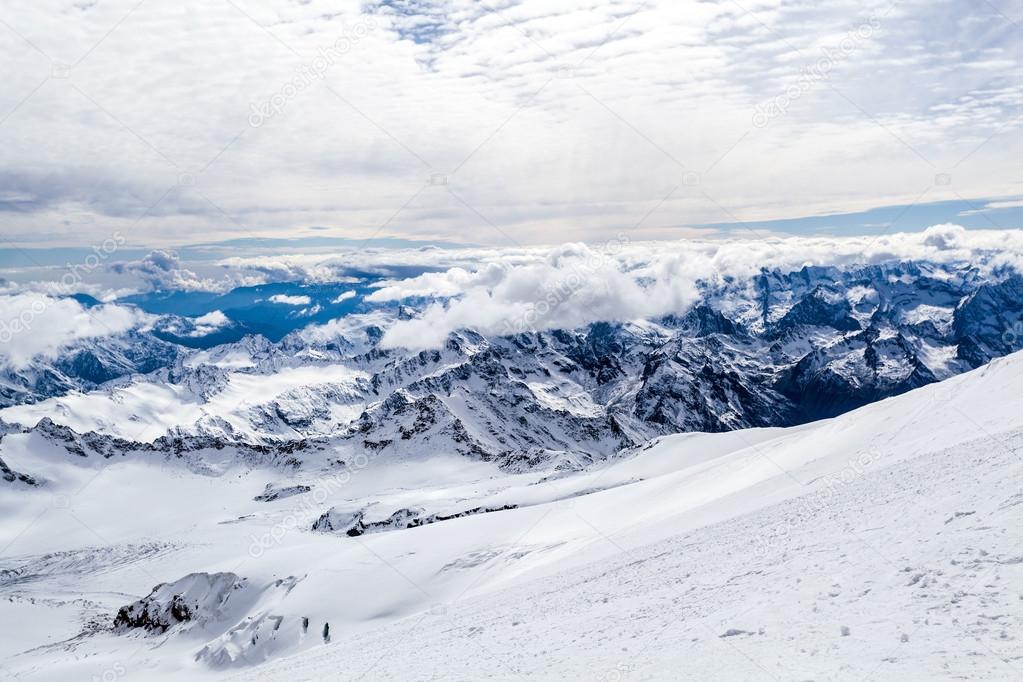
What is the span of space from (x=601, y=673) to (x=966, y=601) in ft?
25.3

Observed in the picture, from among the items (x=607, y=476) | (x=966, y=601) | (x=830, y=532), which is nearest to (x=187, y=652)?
(x=830, y=532)

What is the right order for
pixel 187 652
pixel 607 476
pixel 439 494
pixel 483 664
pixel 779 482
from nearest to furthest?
pixel 483 664, pixel 779 482, pixel 187 652, pixel 607 476, pixel 439 494

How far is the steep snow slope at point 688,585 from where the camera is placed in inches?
555

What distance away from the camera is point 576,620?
2081 centimetres

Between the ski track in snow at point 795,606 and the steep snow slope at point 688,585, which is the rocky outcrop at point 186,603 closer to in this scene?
the steep snow slope at point 688,585

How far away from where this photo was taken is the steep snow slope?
14086 mm

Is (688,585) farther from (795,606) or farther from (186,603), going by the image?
(186,603)

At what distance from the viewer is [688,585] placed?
815 inches

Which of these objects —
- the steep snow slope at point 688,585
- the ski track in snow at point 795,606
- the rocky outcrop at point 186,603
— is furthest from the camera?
the rocky outcrop at point 186,603

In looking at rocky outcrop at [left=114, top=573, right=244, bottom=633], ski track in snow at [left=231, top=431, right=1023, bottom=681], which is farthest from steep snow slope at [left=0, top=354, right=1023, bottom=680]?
rocky outcrop at [left=114, top=573, right=244, bottom=633]

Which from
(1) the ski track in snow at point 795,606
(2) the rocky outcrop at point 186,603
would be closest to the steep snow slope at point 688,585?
(1) the ski track in snow at point 795,606

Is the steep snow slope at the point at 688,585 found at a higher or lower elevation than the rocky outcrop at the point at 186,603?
higher

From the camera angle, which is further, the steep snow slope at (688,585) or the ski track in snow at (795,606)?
the steep snow slope at (688,585)

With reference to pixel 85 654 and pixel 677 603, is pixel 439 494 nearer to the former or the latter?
pixel 85 654
